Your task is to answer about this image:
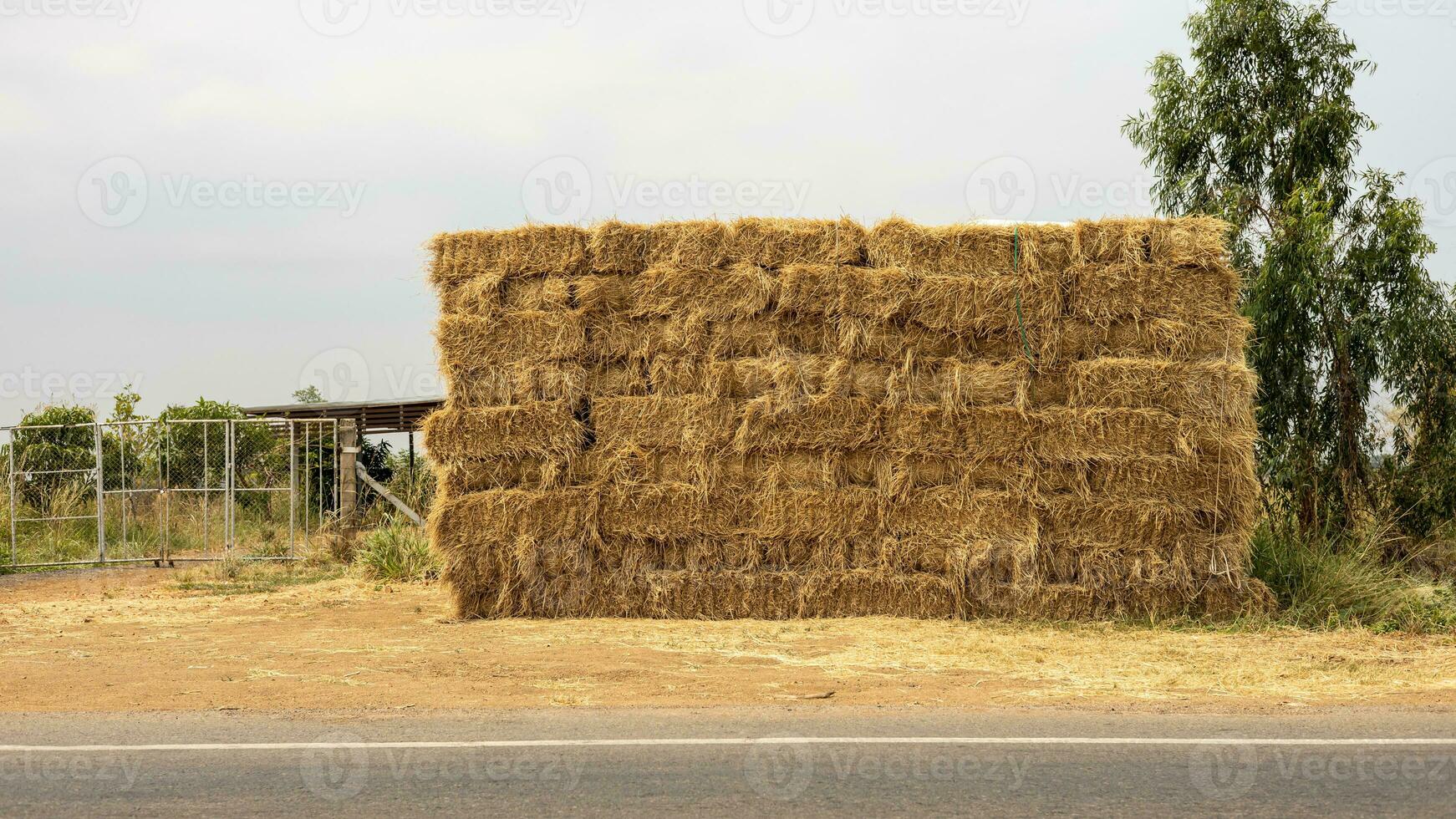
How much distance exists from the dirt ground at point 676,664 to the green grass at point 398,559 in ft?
8.57

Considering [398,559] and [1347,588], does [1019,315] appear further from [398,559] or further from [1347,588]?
[398,559]

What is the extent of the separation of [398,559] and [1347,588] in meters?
10.4

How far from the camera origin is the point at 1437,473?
38.6ft

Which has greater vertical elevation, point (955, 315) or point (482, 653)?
point (955, 315)

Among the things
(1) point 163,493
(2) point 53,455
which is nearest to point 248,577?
(1) point 163,493

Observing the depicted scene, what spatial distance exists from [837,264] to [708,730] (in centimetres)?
539

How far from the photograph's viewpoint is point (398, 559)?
1418 cm

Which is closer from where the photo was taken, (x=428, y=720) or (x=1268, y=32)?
(x=428, y=720)

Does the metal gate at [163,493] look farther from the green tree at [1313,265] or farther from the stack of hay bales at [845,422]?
the green tree at [1313,265]

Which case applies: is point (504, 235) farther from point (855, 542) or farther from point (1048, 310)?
point (1048, 310)

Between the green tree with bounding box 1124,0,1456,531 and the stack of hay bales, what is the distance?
2.08 m

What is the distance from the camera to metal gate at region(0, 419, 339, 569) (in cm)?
1664

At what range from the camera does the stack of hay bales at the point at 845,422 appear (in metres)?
10.2

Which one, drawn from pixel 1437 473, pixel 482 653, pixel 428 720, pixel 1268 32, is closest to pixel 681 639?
pixel 482 653
